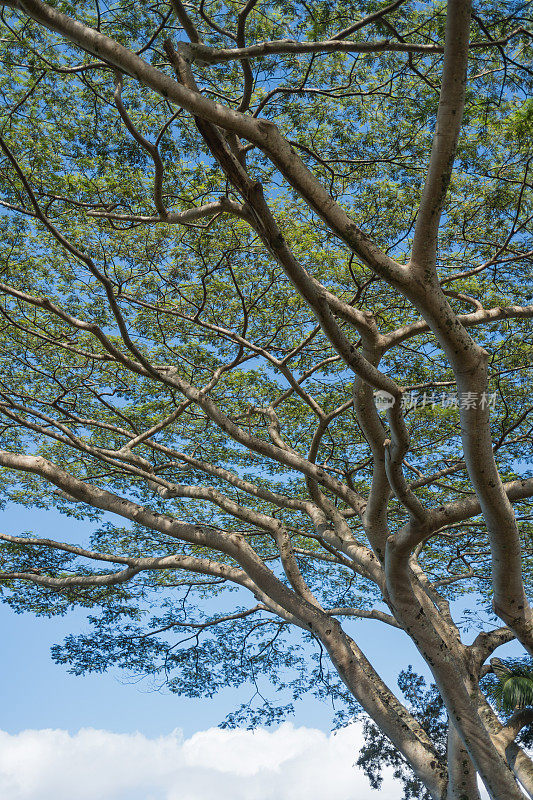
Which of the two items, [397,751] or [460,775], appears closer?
[460,775]

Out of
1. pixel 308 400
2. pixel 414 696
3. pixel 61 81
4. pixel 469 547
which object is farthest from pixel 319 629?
pixel 414 696

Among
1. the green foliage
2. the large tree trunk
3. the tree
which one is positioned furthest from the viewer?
the green foliage

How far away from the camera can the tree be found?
501 centimetres

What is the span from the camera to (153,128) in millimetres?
7500

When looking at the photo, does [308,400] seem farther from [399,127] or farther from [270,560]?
[270,560]

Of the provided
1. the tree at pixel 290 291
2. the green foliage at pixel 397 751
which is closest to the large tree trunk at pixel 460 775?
the tree at pixel 290 291

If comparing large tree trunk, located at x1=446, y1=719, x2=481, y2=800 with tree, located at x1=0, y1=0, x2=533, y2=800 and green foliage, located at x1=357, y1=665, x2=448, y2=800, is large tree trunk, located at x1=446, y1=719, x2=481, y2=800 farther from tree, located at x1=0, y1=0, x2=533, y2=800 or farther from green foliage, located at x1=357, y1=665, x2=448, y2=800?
green foliage, located at x1=357, y1=665, x2=448, y2=800

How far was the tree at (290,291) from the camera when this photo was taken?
501 cm

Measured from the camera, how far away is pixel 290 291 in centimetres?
875

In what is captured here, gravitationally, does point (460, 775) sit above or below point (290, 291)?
below

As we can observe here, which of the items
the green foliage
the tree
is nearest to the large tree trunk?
the tree

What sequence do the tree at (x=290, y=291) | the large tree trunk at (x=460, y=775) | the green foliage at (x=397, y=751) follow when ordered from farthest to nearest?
the green foliage at (x=397, y=751), the large tree trunk at (x=460, y=775), the tree at (x=290, y=291)

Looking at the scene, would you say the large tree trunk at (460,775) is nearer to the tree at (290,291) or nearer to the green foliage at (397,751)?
the tree at (290,291)

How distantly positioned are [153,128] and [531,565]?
Result: 971cm
